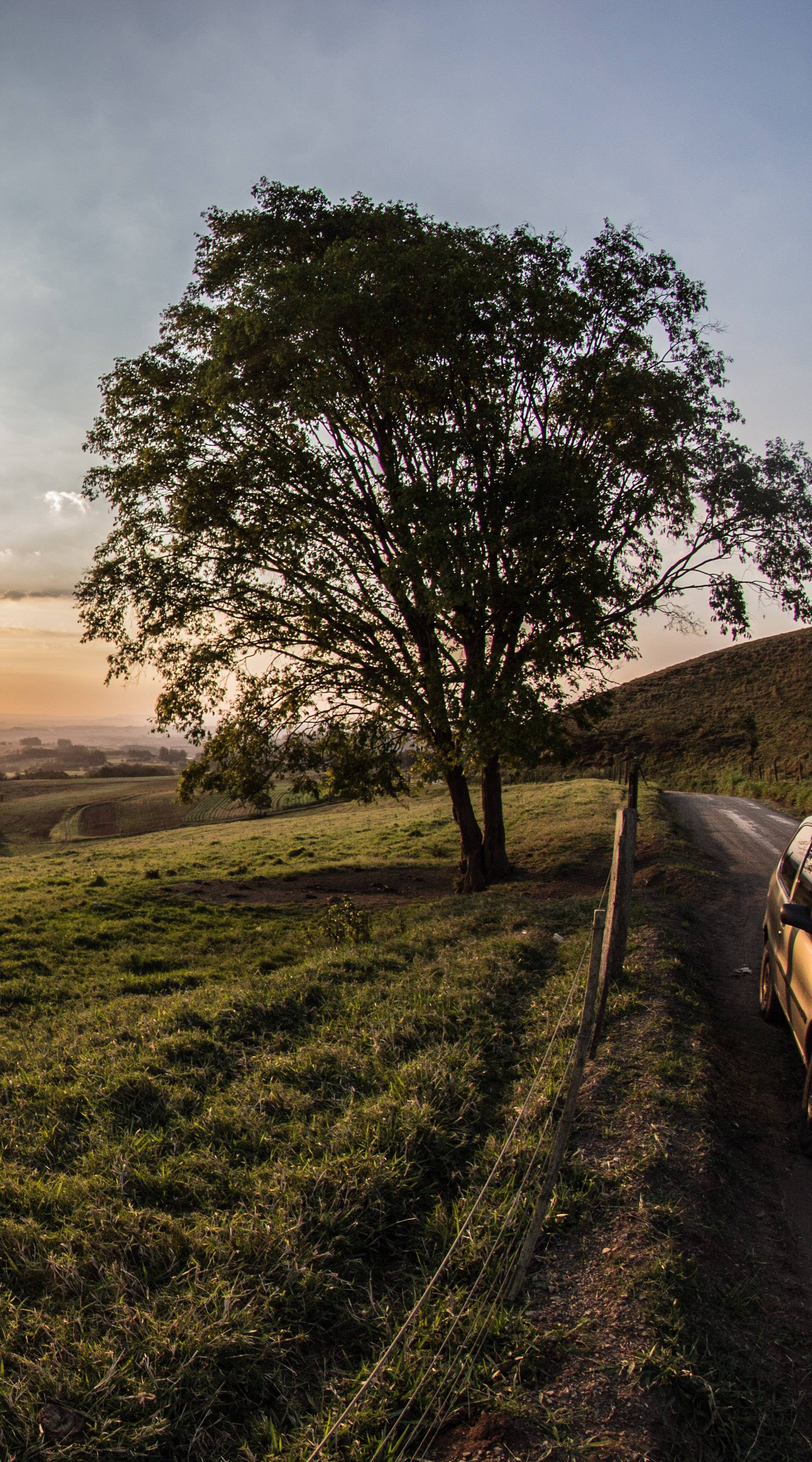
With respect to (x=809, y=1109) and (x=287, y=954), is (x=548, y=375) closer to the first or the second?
(x=287, y=954)

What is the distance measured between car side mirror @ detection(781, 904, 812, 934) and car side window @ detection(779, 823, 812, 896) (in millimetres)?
1682

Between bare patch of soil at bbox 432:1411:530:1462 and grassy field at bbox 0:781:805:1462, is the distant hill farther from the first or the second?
bare patch of soil at bbox 432:1411:530:1462

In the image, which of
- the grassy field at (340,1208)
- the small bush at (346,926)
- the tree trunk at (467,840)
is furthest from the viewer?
the tree trunk at (467,840)

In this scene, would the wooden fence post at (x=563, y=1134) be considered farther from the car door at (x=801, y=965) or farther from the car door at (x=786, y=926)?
the car door at (x=786, y=926)

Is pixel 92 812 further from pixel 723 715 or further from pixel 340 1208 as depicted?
pixel 340 1208

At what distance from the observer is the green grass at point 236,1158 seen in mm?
3729

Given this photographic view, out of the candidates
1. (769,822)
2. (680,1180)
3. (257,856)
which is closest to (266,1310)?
(680,1180)

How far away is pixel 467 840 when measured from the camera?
2002cm

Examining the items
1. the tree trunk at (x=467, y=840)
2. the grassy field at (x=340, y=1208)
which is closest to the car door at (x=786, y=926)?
the grassy field at (x=340, y=1208)

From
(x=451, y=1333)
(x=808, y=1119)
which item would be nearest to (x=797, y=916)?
(x=808, y=1119)

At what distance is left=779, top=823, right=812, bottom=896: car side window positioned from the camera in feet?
26.1

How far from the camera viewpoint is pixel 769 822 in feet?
86.0

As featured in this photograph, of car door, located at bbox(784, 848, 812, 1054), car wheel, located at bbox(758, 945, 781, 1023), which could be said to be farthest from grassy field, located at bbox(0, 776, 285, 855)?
car door, located at bbox(784, 848, 812, 1054)

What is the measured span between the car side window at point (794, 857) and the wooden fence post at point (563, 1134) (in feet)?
9.26
